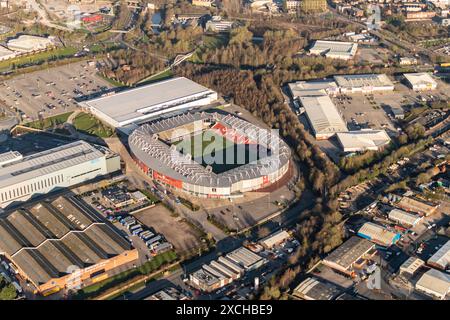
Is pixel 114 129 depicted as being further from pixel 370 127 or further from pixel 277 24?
pixel 277 24

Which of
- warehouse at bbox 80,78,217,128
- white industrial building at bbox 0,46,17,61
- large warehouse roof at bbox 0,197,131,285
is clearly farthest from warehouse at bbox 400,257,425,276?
white industrial building at bbox 0,46,17,61

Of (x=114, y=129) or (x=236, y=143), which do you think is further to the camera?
(x=114, y=129)

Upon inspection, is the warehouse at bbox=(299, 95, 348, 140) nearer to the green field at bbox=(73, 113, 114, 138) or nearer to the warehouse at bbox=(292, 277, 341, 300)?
the green field at bbox=(73, 113, 114, 138)

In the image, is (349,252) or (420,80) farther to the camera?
(420,80)

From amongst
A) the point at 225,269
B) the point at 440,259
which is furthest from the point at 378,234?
the point at 225,269

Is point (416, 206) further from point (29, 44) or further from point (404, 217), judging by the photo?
point (29, 44)

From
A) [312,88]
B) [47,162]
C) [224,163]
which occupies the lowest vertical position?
[224,163]

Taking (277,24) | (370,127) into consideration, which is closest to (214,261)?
(370,127)
